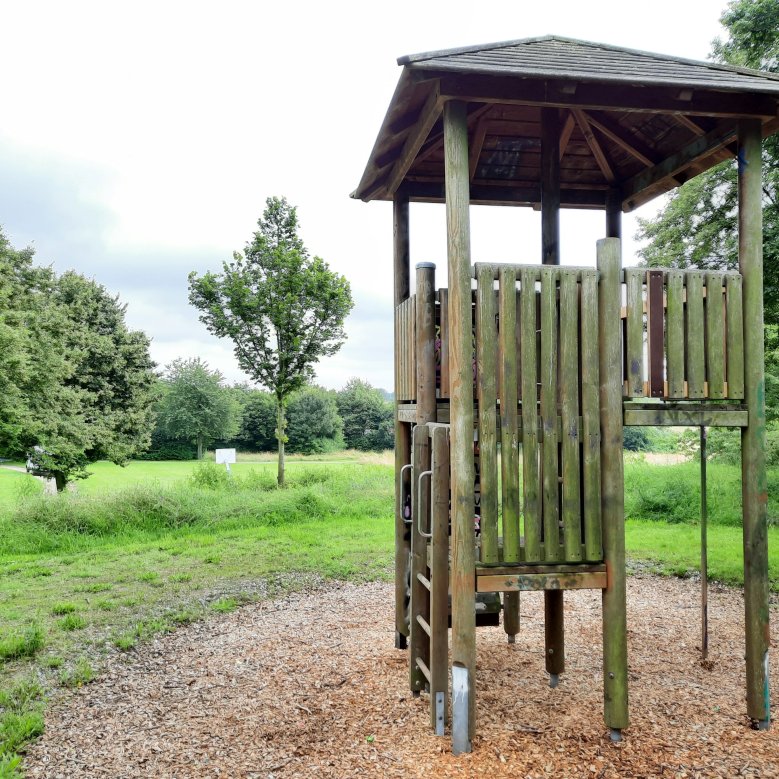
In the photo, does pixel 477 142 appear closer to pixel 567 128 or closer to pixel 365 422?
pixel 567 128

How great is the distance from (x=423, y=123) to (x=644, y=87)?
1502mm

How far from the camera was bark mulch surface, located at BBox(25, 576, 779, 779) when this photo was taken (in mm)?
3984

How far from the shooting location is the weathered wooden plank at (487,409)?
412 centimetres

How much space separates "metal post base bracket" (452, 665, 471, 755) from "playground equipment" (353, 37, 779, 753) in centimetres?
1

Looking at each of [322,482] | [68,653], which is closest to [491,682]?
[68,653]

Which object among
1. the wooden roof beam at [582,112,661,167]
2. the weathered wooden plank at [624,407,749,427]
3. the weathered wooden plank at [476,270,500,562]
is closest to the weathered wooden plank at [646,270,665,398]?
the weathered wooden plank at [624,407,749,427]

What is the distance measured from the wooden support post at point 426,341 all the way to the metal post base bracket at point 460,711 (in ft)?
5.66

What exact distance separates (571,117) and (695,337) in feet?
7.40

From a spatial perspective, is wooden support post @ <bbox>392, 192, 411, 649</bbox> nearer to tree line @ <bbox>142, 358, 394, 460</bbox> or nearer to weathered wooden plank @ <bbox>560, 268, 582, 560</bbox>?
weathered wooden plank @ <bbox>560, 268, 582, 560</bbox>

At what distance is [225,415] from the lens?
35000 mm

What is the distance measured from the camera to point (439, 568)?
171 inches

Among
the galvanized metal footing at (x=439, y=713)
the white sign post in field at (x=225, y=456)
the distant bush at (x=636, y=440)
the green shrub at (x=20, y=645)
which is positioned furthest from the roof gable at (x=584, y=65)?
the distant bush at (x=636, y=440)

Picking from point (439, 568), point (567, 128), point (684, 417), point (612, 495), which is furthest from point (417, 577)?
point (567, 128)

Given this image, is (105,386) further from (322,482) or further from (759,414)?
(759,414)
